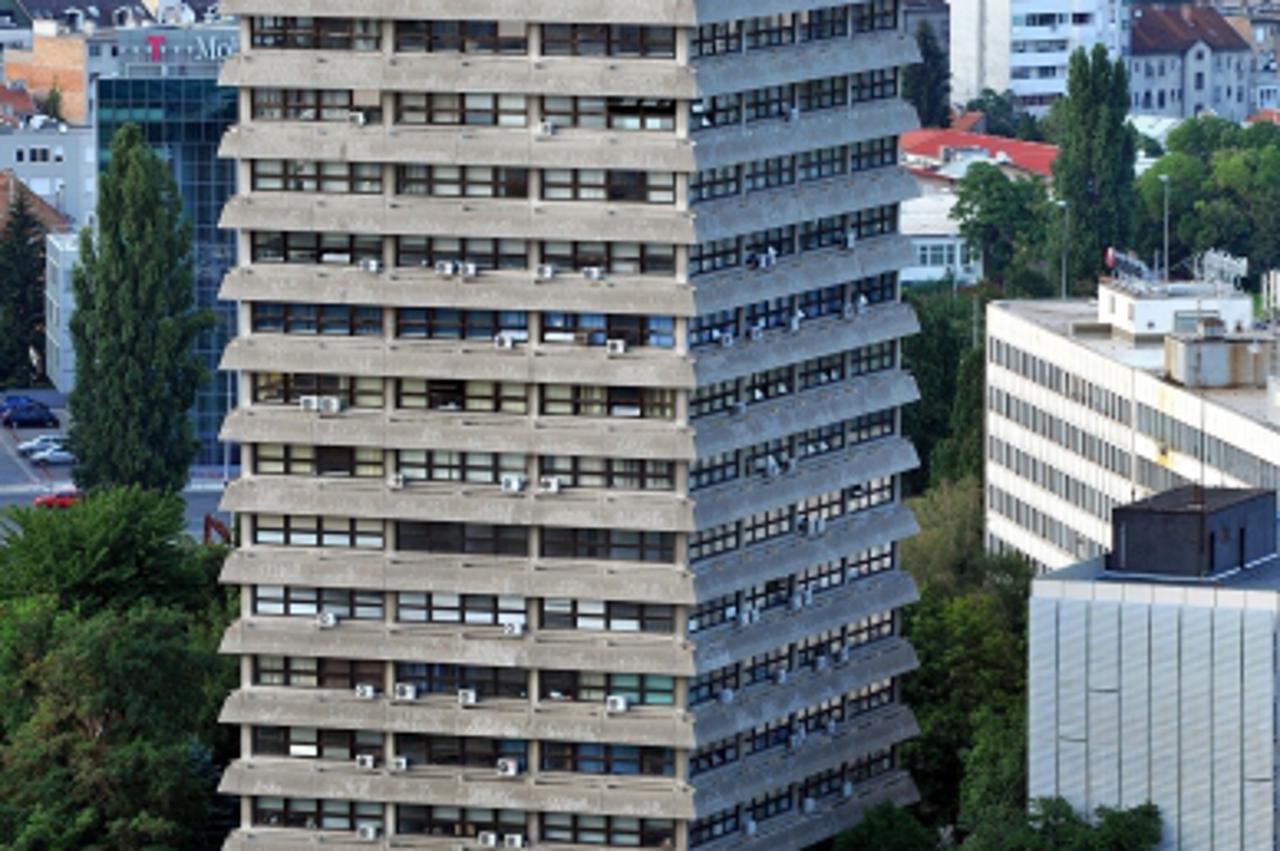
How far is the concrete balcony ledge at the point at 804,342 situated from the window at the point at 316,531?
12.7 metres

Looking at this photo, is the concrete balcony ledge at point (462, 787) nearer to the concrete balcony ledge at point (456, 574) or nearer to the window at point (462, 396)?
the concrete balcony ledge at point (456, 574)

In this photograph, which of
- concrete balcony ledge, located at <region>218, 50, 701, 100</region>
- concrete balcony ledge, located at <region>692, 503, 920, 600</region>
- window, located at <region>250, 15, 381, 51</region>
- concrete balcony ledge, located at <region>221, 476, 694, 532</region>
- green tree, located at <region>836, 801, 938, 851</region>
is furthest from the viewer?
green tree, located at <region>836, 801, 938, 851</region>

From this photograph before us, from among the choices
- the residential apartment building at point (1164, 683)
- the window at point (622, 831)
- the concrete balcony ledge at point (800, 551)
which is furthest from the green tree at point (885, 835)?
the residential apartment building at point (1164, 683)

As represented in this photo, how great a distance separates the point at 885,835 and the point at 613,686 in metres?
12.6

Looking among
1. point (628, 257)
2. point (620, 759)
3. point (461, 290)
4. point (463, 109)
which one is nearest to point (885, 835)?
point (620, 759)

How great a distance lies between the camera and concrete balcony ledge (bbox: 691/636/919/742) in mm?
182125

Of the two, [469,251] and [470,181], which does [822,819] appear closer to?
[469,251]

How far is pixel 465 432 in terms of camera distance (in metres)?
181

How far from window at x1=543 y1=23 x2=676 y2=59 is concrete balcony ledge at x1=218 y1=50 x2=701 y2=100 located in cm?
30

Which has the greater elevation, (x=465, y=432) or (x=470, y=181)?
(x=470, y=181)

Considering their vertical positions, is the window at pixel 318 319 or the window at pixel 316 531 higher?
the window at pixel 318 319

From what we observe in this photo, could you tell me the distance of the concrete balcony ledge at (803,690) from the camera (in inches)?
7170

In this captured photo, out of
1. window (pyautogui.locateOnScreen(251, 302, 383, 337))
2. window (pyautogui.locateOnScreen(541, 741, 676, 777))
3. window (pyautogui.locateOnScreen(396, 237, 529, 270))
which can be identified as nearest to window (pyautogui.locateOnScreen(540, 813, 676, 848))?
window (pyautogui.locateOnScreen(541, 741, 676, 777))

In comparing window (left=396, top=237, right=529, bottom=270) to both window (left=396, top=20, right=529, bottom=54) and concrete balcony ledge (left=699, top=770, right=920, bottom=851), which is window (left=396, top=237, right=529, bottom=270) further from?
concrete balcony ledge (left=699, top=770, right=920, bottom=851)
